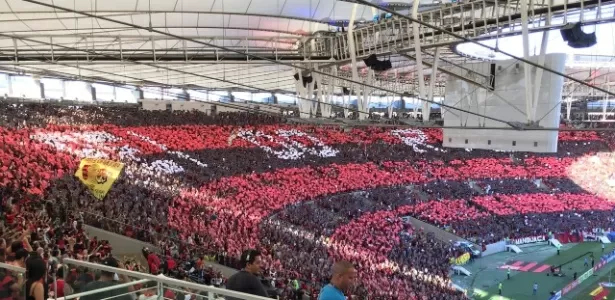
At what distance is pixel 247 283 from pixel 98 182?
10.3 m

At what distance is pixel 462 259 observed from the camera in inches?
1127

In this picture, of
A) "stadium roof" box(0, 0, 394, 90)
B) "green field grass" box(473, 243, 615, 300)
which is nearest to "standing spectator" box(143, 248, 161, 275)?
"stadium roof" box(0, 0, 394, 90)

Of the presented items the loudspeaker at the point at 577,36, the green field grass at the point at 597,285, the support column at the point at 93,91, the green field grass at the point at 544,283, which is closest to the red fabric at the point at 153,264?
the loudspeaker at the point at 577,36

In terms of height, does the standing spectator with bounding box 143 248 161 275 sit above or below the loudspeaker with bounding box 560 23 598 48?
below

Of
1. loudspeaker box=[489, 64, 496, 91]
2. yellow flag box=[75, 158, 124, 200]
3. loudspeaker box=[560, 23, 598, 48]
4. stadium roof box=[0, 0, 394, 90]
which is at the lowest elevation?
yellow flag box=[75, 158, 124, 200]

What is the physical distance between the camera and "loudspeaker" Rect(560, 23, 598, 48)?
1266 cm

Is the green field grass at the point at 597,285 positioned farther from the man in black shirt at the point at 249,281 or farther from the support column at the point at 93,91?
the support column at the point at 93,91

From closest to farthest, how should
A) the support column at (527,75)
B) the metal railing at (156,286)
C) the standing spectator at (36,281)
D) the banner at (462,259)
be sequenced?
1. the metal railing at (156,286)
2. the standing spectator at (36,281)
3. the support column at (527,75)
4. the banner at (462,259)

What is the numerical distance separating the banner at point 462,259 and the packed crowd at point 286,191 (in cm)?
65

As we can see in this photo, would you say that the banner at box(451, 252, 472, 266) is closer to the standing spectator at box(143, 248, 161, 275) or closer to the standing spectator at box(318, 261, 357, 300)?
the standing spectator at box(143, 248, 161, 275)

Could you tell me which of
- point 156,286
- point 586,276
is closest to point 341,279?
point 156,286

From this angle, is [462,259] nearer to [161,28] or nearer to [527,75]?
[527,75]

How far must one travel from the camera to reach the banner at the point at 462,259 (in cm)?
2784

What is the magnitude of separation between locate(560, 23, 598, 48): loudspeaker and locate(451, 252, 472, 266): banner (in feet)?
55.2
